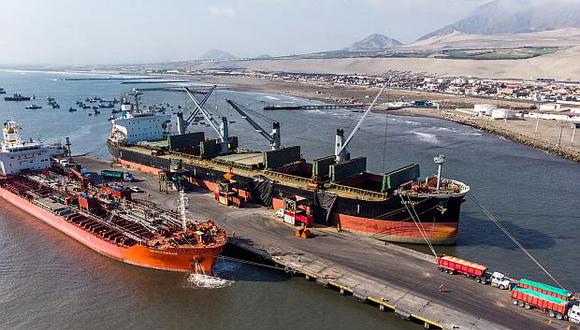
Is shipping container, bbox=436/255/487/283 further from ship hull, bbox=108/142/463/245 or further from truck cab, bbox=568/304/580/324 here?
ship hull, bbox=108/142/463/245

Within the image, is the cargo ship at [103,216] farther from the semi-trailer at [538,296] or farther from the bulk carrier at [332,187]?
the semi-trailer at [538,296]

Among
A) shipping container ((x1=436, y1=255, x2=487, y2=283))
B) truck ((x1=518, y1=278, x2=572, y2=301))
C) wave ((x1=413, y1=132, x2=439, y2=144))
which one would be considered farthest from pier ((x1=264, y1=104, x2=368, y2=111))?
truck ((x1=518, y1=278, x2=572, y2=301))

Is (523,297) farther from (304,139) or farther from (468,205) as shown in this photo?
(304,139)

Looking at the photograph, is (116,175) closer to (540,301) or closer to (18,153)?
(18,153)

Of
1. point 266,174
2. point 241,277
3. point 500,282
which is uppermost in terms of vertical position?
point 266,174

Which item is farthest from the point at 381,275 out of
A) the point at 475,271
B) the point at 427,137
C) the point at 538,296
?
the point at 427,137

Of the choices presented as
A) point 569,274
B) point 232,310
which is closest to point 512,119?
point 569,274
